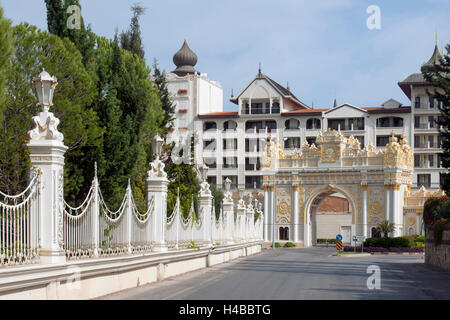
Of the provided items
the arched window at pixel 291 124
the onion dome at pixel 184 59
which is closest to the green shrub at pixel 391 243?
the arched window at pixel 291 124

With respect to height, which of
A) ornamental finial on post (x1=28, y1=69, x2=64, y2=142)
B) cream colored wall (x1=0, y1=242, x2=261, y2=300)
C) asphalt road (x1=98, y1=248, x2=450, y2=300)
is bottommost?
asphalt road (x1=98, y1=248, x2=450, y2=300)

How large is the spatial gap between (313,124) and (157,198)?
67803mm

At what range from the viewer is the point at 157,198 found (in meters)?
20.9

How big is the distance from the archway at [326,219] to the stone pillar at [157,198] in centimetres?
4939

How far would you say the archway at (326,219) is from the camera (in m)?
70.1

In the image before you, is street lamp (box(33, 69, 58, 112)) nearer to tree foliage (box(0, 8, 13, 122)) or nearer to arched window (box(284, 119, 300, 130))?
tree foliage (box(0, 8, 13, 122))

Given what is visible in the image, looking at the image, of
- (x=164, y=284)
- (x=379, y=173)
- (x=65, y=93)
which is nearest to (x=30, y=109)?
(x=65, y=93)

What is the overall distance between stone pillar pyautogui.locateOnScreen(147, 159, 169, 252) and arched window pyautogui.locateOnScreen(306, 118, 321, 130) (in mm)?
67436

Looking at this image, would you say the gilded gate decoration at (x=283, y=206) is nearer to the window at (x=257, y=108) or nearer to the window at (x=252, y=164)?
the window at (x=252, y=164)

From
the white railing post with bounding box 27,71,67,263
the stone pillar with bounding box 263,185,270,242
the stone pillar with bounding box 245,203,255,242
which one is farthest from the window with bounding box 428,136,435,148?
the white railing post with bounding box 27,71,67,263

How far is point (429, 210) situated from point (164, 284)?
1916 cm

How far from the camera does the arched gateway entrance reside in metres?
67.2

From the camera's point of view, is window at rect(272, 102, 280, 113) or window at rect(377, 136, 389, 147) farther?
window at rect(272, 102, 280, 113)

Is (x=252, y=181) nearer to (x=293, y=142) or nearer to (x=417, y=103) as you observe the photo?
(x=293, y=142)
